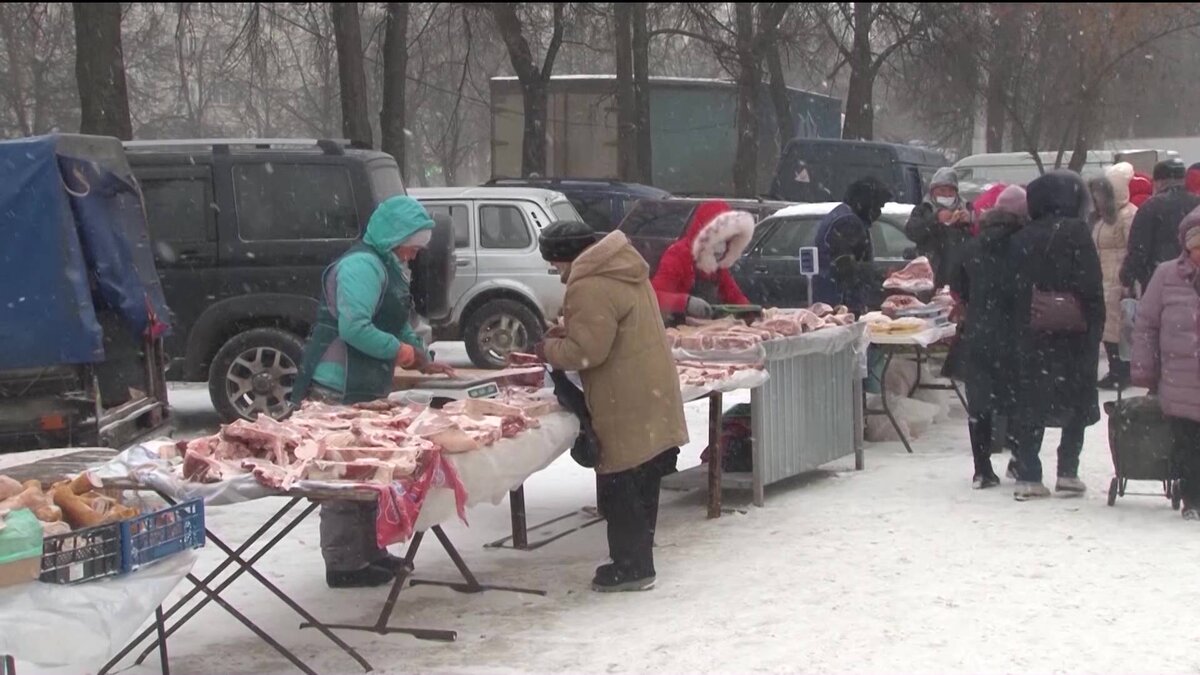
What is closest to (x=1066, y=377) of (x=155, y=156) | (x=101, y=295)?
(x=101, y=295)

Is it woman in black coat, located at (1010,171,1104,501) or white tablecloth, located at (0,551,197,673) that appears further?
woman in black coat, located at (1010,171,1104,501)

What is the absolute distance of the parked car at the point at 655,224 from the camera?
17656 millimetres

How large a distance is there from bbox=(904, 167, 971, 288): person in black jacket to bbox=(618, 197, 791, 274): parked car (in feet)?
18.6

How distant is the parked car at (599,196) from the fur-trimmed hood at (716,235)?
37.0 ft

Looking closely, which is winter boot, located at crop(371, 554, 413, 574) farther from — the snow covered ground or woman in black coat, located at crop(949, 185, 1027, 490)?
woman in black coat, located at crop(949, 185, 1027, 490)

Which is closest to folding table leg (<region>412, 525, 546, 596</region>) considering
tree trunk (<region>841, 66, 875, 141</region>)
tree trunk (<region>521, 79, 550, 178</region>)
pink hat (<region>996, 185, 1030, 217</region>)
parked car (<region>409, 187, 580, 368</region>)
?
pink hat (<region>996, 185, 1030, 217</region>)

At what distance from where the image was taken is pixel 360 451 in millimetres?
5227

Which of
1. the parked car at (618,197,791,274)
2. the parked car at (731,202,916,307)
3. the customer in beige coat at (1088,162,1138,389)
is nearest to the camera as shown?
the customer in beige coat at (1088,162,1138,389)

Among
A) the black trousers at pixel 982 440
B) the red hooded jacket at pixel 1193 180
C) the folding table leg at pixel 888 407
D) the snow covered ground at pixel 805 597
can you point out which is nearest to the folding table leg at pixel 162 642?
the snow covered ground at pixel 805 597

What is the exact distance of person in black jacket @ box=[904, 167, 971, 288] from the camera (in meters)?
→ 11.3

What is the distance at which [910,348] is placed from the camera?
10.9m

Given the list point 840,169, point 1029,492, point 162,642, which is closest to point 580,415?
point 162,642

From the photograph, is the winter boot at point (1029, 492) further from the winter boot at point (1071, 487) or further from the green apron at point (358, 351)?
the green apron at point (358, 351)

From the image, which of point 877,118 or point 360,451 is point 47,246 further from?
point 877,118
